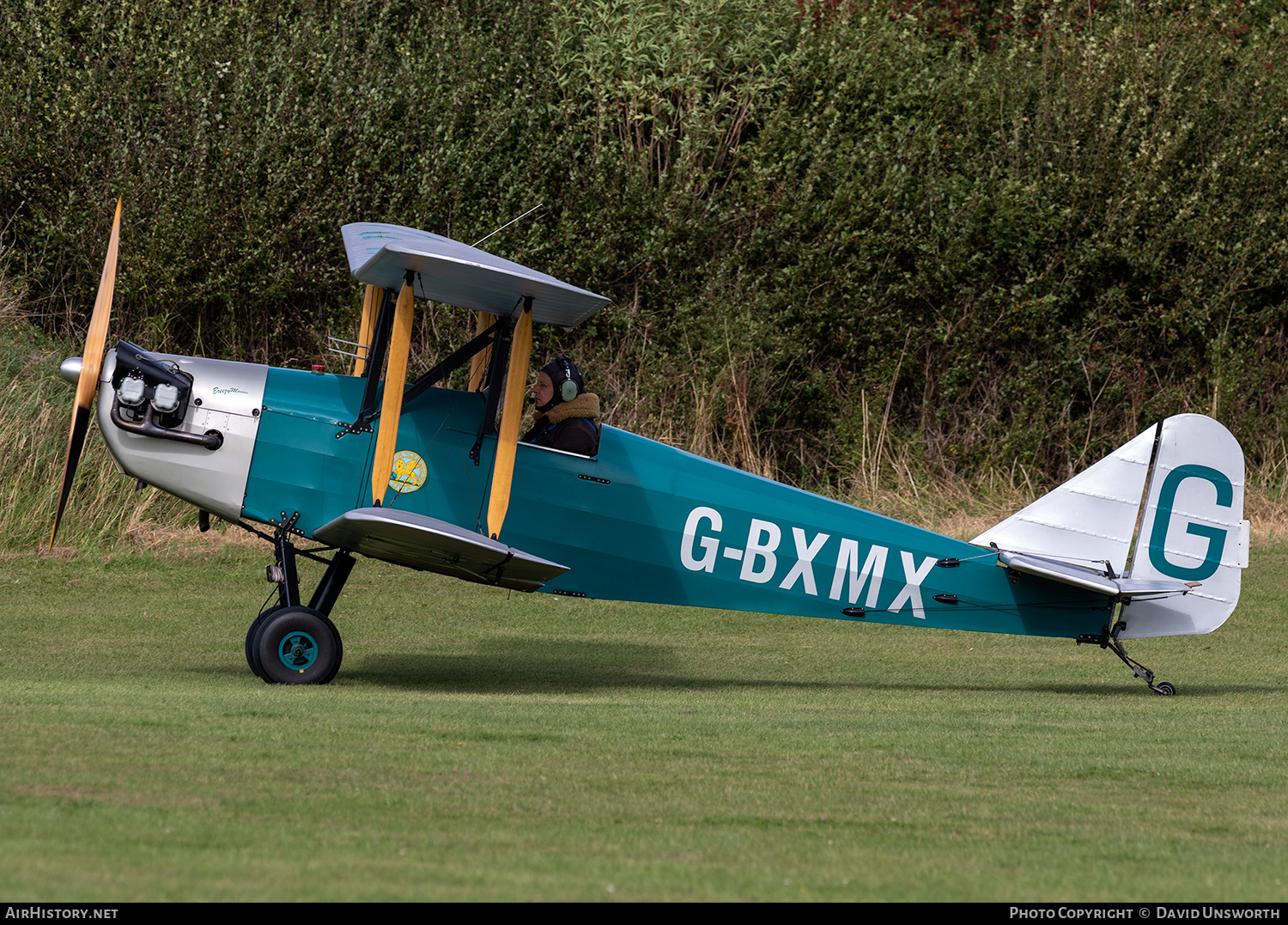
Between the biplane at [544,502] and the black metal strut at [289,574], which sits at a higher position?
the biplane at [544,502]

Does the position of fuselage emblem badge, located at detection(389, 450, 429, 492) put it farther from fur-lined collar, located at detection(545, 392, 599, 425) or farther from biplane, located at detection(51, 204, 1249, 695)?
fur-lined collar, located at detection(545, 392, 599, 425)

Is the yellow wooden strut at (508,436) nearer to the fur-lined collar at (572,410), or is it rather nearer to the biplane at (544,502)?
the biplane at (544,502)

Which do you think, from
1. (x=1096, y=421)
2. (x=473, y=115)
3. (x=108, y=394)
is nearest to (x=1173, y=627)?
(x=108, y=394)

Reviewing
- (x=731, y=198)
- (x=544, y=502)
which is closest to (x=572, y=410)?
(x=544, y=502)

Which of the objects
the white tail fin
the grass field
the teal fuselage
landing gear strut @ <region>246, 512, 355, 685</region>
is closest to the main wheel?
landing gear strut @ <region>246, 512, 355, 685</region>

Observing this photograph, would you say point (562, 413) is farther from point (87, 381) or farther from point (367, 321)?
point (87, 381)

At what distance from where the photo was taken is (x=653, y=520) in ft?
26.7

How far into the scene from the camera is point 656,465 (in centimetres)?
818

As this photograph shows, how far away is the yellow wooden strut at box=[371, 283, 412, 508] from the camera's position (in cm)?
729

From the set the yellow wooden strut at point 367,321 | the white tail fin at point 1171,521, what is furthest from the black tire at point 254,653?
the white tail fin at point 1171,521

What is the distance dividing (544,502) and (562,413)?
1.89 feet

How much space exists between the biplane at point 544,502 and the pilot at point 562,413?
88mm

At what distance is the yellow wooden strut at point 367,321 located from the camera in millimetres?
8461
